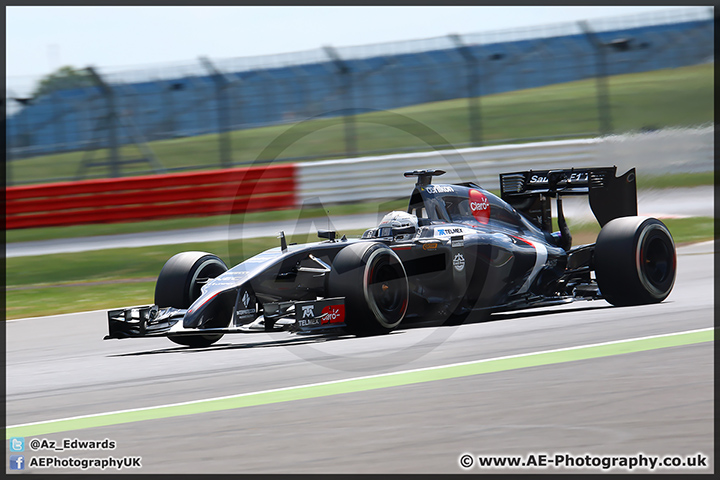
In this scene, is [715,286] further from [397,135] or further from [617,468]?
[397,135]

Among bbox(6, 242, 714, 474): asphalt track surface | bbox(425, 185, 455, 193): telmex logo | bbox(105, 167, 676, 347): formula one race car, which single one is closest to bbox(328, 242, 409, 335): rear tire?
bbox(105, 167, 676, 347): formula one race car

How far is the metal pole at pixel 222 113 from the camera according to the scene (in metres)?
17.5

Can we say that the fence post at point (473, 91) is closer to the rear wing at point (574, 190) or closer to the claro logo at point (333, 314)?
the rear wing at point (574, 190)

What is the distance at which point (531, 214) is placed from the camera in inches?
379

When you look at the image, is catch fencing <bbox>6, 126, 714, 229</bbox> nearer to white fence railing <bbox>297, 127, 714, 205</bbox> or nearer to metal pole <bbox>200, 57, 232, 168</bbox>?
white fence railing <bbox>297, 127, 714, 205</bbox>

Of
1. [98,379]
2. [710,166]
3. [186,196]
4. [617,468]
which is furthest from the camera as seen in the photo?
[710,166]

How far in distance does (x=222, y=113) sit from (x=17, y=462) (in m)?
13.7

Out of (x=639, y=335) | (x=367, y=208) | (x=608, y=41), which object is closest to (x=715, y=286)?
(x=639, y=335)

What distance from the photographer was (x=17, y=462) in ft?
15.9

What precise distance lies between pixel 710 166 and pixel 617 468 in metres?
14.9

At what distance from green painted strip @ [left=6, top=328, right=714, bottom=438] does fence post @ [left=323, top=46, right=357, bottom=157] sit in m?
11.2

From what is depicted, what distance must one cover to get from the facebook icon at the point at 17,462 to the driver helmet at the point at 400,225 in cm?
404

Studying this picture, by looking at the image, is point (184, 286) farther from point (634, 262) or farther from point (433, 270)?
point (634, 262)

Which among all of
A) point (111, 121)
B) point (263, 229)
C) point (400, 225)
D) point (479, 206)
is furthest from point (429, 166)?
point (400, 225)
